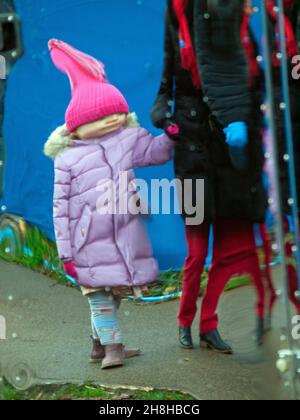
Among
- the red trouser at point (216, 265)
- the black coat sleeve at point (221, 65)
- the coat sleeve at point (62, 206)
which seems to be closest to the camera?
the black coat sleeve at point (221, 65)

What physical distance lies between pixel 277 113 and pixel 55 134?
0.90m

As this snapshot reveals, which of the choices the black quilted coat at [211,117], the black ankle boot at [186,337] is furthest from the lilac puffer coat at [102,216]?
the black ankle boot at [186,337]

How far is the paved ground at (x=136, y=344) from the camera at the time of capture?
3197 mm

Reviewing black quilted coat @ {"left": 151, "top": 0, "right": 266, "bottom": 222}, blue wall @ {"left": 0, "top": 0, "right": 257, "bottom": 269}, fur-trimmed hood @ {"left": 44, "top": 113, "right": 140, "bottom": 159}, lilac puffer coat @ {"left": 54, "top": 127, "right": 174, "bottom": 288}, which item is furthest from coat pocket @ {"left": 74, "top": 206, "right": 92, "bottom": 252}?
black quilted coat @ {"left": 151, "top": 0, "right": 266, "bottom": 222}

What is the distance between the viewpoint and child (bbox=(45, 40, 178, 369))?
126 inches

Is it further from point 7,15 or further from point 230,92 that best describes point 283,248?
point 7,15

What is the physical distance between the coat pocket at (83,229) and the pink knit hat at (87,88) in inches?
14.2

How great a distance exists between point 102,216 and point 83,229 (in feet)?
0.32

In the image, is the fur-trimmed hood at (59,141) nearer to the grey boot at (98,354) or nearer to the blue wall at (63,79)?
the blue wall at (63,79)

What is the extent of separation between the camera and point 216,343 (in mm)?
3223

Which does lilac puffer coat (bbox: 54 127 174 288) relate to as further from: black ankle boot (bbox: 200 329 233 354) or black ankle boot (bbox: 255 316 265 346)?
black ankle boot (bbox: 255 316 265 346)

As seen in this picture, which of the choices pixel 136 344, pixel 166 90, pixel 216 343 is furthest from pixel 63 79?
pixel 216 343

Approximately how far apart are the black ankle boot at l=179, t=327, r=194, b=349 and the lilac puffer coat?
25 cm
